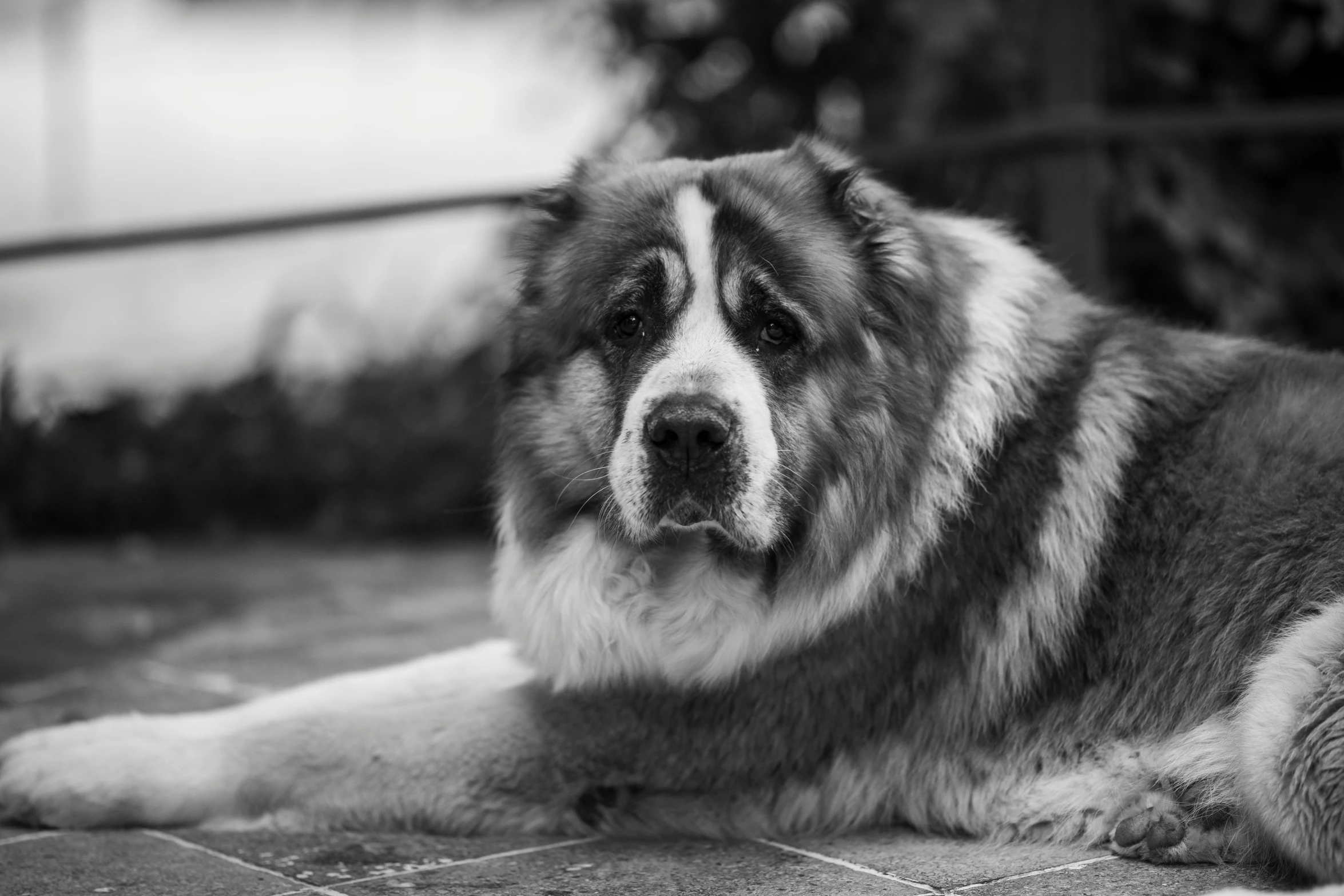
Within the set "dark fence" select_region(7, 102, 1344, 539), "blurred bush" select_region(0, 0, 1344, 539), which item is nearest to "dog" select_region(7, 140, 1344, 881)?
"blurred bush" select_region(0, 0, 1344, 539)

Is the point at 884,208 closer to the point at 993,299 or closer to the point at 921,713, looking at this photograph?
the point at 993,299

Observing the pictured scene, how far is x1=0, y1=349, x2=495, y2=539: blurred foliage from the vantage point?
663cm

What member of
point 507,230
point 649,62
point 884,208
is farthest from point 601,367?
point 649,62

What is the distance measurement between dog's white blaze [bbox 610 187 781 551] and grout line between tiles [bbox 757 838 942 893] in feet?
1.98

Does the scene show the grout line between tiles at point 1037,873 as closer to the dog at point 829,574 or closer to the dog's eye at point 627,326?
the dog at point 829,574

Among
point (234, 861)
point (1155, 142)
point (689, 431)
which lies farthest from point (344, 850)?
point (1155, 142)

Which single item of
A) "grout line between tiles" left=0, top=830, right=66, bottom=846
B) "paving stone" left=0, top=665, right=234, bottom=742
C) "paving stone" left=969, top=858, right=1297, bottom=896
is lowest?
"paving stone" left=0, top=665, right=234, bottom=742

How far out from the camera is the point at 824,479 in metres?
2.97

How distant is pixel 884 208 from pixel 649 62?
147 inches

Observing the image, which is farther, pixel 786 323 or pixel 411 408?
pixel 411 408

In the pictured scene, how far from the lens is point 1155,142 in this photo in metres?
5.73

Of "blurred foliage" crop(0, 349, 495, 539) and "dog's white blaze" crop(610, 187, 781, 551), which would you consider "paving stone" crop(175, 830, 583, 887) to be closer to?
"dog's white blaze" crop(610, 187, 781, 551)

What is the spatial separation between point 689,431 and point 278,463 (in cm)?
452

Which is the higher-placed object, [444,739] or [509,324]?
[509,324]
